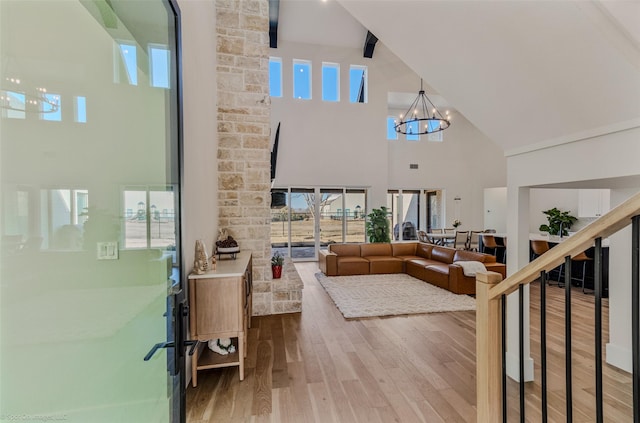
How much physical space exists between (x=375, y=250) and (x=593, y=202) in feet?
18.1

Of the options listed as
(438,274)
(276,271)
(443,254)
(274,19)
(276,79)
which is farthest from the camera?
(276,79)

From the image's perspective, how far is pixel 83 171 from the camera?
103 cm

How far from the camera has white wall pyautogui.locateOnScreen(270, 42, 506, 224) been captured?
28.7 feet

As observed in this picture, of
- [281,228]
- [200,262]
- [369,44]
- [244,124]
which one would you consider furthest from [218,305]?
[369,44]

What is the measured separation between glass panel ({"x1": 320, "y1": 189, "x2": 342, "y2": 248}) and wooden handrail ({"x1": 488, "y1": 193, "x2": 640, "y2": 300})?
26.0ft

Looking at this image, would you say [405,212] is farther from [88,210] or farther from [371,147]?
[88,210]

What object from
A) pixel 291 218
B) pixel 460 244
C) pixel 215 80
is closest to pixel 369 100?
pixel 291 218

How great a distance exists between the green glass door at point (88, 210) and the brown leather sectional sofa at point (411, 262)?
15.4 feet

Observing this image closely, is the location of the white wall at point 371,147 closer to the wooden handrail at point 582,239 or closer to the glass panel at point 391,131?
the glass panel at point 391,131

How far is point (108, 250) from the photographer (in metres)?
1.21

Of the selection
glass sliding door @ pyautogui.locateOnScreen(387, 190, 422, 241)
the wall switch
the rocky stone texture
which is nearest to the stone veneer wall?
the rocky stone texture

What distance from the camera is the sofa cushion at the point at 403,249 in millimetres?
7008

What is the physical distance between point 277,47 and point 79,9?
28.0ft

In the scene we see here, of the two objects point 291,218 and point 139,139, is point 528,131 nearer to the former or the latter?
point 139,139
